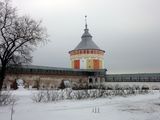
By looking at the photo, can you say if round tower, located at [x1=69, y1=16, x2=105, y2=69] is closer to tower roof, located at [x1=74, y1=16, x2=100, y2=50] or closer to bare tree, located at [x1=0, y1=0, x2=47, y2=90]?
tower roof, located at [x1=74, y1=16, x2=100, y2=50]

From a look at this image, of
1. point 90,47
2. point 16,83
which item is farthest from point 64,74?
point 90,47

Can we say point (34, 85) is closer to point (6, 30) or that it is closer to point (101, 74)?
point (101, 74)

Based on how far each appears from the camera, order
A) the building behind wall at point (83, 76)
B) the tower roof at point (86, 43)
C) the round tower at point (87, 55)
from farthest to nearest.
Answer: the tower roof at point (86, 43)
the round tower at point (87, 55)
the building behind wall at point (83, 76)

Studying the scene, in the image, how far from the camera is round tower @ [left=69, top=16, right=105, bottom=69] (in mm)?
55094

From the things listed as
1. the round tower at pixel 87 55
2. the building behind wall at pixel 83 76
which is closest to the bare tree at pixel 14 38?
the building behind wall at pixel 83 76

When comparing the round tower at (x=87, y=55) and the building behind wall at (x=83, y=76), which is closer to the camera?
the building behind wall at (x=83, y=76)

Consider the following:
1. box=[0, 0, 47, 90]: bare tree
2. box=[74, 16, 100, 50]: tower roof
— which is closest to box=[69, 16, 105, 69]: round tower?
box=[74, 16, 100, 50]: tower roof

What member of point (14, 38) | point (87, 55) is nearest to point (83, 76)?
point (87, 55)

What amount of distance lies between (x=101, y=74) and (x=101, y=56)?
7.91 m

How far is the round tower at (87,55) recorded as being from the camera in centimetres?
5509

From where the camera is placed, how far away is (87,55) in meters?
55.1

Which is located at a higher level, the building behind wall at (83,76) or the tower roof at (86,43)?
the tower roof at (86,43)

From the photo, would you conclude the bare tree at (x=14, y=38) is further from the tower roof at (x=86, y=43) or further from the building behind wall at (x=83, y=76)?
the tower roof at (x=86, y=43)

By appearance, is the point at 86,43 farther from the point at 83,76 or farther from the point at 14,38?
the point at 14,38
